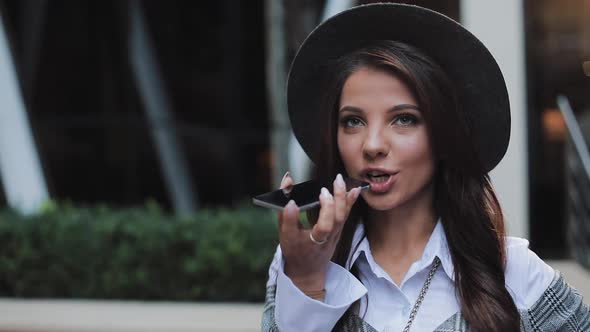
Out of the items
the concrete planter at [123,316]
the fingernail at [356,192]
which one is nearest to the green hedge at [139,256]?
the concrete planter at [123,316]

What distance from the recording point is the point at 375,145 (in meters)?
1.76

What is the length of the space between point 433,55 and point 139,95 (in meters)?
11.4

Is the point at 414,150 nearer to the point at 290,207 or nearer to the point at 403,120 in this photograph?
the point at 403,120

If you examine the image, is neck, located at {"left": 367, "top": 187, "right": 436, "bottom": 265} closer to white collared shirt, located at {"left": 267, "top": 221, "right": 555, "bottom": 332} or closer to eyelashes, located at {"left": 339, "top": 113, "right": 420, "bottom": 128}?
white collared shirt, located at {"left": 267, "top": 221, "right": 555, "bottom": 332}

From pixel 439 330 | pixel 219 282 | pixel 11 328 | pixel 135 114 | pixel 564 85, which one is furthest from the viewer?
pixel 135 114

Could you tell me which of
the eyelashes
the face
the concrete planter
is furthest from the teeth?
the concrete planter

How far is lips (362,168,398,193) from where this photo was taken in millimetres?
1795

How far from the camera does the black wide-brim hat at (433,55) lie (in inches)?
71.5

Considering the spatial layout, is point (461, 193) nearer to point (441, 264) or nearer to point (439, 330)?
point (441, 264)

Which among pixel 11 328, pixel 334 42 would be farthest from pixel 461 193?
pixel 11 328

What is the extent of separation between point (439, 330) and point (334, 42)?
68 centimetres

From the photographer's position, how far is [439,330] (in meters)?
1.79

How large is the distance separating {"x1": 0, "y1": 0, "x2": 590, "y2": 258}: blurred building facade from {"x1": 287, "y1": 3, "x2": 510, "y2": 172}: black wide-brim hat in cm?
1040

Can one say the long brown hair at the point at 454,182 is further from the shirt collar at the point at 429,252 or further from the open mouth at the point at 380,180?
the open mouth at the point at 380,180
